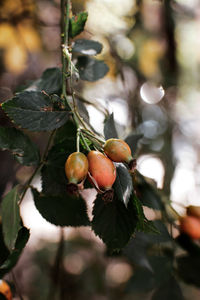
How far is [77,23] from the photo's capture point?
97 cm

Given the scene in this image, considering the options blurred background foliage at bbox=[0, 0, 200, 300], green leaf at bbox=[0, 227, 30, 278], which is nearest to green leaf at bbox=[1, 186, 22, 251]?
green leaf at bbox=[0, 227, 30, 278]

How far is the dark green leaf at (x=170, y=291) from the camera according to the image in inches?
49.7

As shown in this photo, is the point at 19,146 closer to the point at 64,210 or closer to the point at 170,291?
the point at 64,210

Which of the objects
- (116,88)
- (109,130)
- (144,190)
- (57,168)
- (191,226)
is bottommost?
(116,88)

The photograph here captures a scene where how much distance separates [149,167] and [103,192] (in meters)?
1.53

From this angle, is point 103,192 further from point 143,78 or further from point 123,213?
point 143,78

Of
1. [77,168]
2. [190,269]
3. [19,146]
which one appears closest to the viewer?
[77,168]

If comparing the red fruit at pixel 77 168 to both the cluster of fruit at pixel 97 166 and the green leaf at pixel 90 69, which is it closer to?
the cluster of fruit at pixel 97 166

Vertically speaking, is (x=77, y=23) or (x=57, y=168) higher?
(x=77, y=23)

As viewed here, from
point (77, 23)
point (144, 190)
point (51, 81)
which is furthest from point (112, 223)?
point (77, 23)

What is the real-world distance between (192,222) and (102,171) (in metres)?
0.69

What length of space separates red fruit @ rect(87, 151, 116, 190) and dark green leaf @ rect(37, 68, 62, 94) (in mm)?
405

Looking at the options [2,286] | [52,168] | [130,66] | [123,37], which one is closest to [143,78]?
[130,66]

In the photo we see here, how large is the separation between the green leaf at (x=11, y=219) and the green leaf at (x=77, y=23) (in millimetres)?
539
